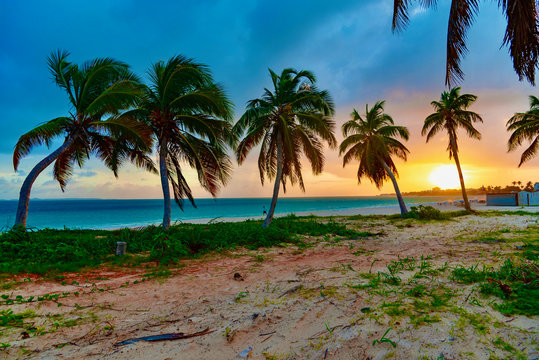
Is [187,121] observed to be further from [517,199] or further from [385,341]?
[517,199]

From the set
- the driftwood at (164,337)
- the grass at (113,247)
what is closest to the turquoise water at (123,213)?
the grass at (113,247)

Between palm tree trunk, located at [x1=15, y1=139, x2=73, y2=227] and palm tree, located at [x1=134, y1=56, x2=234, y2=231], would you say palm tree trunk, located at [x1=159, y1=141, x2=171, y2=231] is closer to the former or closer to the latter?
palm tree, located at [x1=134, y1=56, x2=234, y2=231]

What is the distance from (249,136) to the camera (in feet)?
38.2

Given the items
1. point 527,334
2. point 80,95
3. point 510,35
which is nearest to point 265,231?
point 527,334

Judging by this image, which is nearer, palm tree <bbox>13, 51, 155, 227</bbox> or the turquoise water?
palm tree <bbox>13, 51, 155, 227</bbox>

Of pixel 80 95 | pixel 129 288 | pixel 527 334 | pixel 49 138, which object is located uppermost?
pixel 80 95

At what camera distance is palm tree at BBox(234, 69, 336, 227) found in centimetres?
1148

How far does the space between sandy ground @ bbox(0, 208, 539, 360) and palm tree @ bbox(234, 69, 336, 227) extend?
749 cm

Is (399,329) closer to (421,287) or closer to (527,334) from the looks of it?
(527,334)

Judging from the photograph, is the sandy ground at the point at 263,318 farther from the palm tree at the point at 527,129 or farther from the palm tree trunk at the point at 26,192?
the palm tree at the point at 527,129

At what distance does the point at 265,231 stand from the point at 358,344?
22.6 feet

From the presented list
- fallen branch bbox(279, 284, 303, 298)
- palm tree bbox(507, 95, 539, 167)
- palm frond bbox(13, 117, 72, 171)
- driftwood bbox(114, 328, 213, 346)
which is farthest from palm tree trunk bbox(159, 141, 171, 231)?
palm tree bbox(507, 95, 539, 167)

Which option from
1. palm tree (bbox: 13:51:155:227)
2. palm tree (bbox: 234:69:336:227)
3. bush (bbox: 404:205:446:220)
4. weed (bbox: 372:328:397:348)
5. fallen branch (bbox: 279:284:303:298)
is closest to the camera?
weed (bbox: 372:328:397:348)

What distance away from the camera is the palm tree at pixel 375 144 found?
16.9 m
